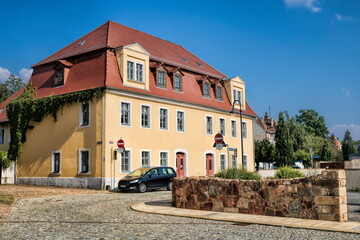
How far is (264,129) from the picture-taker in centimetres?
8131

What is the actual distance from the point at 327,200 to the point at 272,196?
1.54 m

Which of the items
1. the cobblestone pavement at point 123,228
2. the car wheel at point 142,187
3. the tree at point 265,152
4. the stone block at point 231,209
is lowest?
the cobblestone pavement at point 123,228

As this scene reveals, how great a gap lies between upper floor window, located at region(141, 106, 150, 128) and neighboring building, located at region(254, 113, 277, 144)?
5168 cm

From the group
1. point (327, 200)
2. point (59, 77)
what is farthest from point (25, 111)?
point (327, 200)

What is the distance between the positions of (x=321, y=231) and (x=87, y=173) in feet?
62.0

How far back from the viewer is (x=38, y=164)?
94.8 feet

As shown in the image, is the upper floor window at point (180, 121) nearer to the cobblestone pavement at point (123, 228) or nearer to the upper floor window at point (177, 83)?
the upper floor window at point (177, 83)

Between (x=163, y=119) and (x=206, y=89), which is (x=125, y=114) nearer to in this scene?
(x=163, y=119)

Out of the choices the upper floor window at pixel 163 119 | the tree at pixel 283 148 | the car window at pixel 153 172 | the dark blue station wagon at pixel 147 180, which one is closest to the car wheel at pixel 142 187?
the dark blue station wagon at pixel 147 180

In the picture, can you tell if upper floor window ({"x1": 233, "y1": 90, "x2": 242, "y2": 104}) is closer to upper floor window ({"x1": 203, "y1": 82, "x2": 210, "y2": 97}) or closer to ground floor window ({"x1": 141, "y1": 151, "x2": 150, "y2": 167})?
upper floor window ({"x1": 203, "y1": 82, "x2": 210, "y2": 97})

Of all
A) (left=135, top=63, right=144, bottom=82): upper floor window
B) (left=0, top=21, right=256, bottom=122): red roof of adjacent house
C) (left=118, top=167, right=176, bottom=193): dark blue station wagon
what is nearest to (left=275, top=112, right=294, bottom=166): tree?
(left=0, top=21, right=256, bottom=122): red roof of adjacent house

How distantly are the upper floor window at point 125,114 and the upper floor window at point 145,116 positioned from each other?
1289mm

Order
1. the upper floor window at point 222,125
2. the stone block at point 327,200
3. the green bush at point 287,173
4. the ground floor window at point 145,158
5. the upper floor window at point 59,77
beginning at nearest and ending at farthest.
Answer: the stone block at point 327,200 < the green bush at point 287,173 < the ground floor window at point 145,158 < the upper floor window at point 59,77 < the upper floor window at point 222,125

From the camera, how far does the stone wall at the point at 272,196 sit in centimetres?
1055
